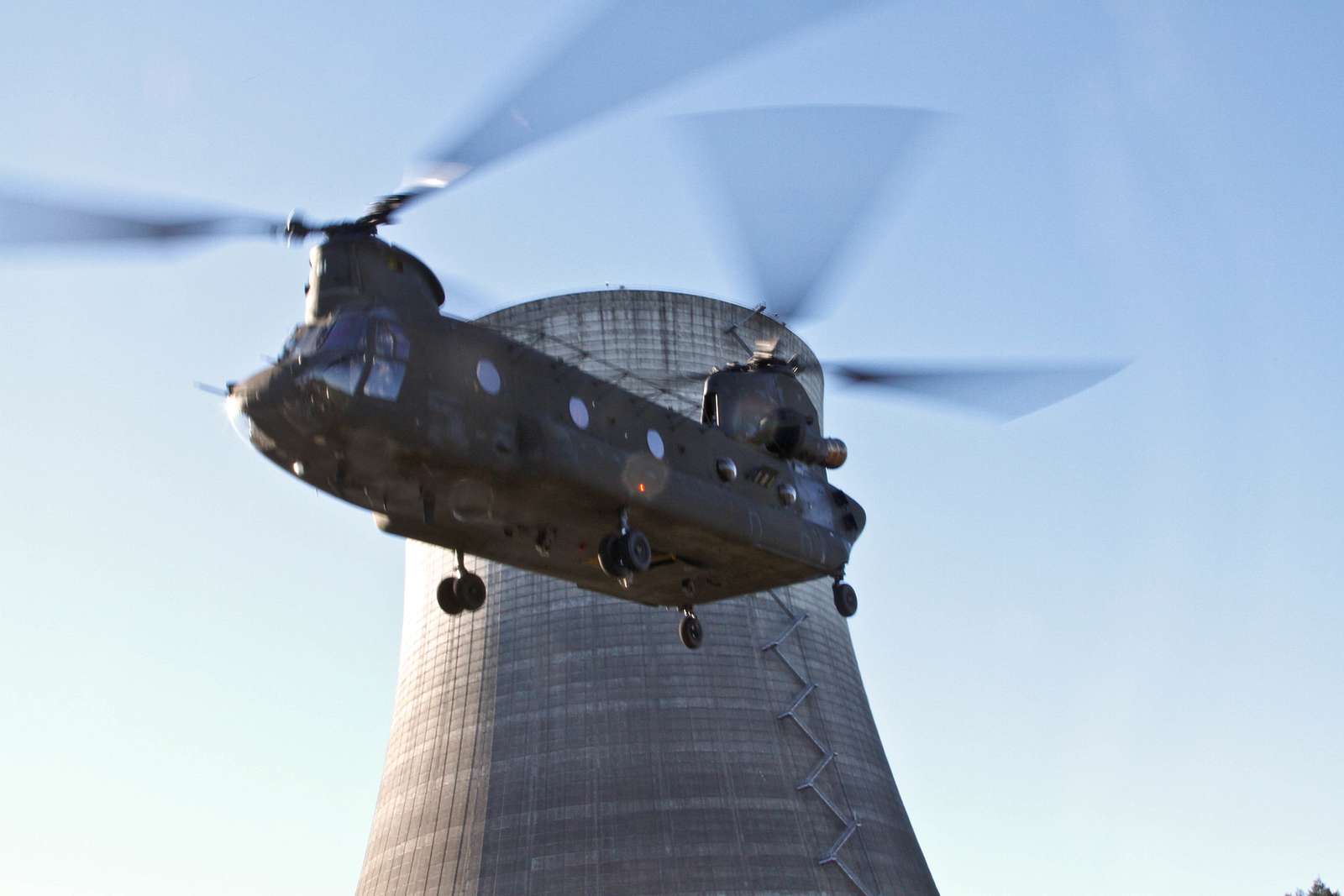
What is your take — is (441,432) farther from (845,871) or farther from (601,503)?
(845,871)

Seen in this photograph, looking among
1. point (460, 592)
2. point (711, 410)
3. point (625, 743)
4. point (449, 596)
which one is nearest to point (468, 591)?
point (460, 592)

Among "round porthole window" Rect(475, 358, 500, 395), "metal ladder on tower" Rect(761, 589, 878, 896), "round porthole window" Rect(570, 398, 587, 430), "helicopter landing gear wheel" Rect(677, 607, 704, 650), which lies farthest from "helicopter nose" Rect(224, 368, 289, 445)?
"metal ladder on tower" Rect(761, 589, 878, 896)

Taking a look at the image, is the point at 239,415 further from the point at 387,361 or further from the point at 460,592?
the point at 460,592

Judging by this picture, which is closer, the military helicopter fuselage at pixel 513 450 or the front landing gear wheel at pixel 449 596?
the military helicopter fuselage at pixel 513 450

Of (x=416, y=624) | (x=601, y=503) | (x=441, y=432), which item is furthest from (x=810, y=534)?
(x=416, y=624)

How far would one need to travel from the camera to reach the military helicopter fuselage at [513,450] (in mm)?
10391

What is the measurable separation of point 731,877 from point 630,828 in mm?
2014

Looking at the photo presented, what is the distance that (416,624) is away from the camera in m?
26.1

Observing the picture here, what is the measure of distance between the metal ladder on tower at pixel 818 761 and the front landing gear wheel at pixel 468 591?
13.0m

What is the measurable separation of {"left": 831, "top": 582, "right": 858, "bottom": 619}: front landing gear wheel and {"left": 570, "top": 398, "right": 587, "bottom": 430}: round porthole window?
4620mm

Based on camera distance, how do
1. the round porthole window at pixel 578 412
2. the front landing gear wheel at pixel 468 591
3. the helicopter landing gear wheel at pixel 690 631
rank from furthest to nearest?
the helicopter landing gear wheel at pixel 690 631
the front landing gear wheel at pixel 468 591
the round porthole window at pixel 578 412

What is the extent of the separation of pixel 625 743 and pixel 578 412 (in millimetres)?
12483

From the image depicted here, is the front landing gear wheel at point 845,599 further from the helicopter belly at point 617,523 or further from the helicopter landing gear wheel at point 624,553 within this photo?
the helicopter landing gear wheel at point 624,553

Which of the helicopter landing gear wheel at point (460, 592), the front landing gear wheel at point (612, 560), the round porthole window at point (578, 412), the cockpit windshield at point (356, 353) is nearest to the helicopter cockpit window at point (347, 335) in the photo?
the cockpit windshield at point (356, 353)
